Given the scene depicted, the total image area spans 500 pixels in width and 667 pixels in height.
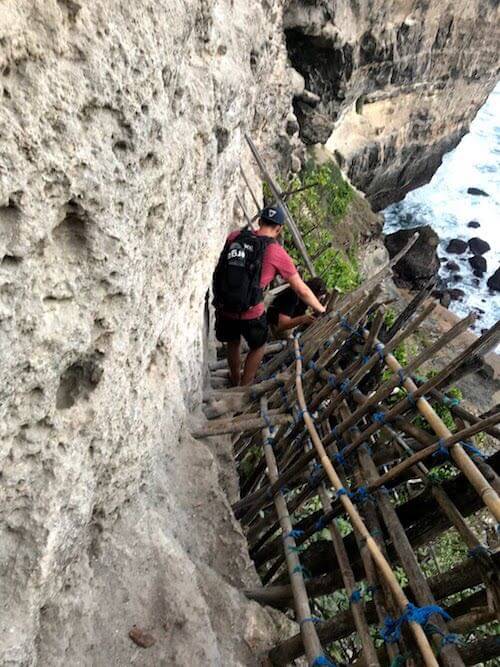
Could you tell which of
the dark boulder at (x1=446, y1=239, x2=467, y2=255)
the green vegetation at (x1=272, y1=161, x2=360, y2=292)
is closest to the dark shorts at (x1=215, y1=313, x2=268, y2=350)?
the green vegetation at (x1=272, y1=161, x2=360, y2=292)

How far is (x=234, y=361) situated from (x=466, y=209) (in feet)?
55.7

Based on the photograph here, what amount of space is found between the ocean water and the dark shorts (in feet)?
37.2

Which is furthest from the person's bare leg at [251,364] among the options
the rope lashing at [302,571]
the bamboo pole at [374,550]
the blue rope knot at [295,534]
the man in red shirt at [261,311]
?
the rope lashing at [302,571]

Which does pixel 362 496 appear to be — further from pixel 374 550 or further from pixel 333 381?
pixel 333 381

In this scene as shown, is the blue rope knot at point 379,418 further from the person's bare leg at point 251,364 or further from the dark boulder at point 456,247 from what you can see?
the dark boulder at point 456,247

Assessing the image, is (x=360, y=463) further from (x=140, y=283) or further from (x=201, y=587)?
(x=140, y=283)

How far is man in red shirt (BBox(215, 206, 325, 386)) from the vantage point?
12.3 feet

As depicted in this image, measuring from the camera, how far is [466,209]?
746 inches

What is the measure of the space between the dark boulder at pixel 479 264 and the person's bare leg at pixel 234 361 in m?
13.5

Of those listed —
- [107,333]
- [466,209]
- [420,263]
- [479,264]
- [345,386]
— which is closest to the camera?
[107,333]

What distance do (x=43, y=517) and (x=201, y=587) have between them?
98 cm

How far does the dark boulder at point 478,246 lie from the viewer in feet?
55.3

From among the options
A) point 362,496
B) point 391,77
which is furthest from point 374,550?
point 391,77

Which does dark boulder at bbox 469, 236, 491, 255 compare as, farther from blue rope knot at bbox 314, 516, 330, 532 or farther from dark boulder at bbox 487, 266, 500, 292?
blue rope knot at bbox 314, 516, 330, 532
